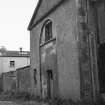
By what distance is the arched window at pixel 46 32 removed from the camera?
15.2m

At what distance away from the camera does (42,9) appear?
1606 cm

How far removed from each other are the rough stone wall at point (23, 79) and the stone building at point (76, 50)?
4.80m

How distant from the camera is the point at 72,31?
11.6 meters

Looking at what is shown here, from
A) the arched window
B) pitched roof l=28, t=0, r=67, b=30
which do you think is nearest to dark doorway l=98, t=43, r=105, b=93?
pitched roof l=28, t=0, r=67, b=30

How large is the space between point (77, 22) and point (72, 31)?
68 cm

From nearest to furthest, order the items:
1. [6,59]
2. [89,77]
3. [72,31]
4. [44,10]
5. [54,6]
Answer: [89,77] < [72,31] < [54,6] < [44,10] < [6,59]

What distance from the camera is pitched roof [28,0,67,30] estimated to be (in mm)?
13894

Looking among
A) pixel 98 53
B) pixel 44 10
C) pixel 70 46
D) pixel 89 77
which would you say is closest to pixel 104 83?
pixel 89 77

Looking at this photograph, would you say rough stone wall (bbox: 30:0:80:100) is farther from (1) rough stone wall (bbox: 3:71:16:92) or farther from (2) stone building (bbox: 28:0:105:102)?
(1) rough stone wall (bbox: 3:71:16:92)

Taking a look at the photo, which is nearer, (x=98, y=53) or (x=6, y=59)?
(x=98, y=53)

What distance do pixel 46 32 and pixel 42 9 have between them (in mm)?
1955

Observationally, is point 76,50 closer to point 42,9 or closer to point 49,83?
point 49,83

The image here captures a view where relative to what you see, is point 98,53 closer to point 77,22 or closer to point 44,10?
point 77,22

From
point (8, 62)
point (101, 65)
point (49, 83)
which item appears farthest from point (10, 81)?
point (101, 65)
